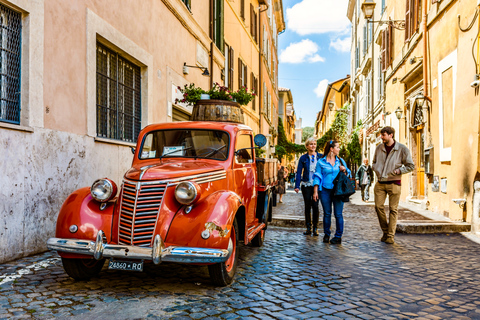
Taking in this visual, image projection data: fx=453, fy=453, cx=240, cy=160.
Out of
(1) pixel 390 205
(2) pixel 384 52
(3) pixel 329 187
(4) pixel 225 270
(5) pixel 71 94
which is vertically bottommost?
(4) pixel 225 270

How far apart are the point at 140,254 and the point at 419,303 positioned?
95.7 inches

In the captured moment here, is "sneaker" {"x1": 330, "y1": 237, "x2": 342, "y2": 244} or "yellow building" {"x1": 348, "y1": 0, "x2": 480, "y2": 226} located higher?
"yellow building" {"x1": 348, "y1": 0, "x2": 480, "y2": 226}

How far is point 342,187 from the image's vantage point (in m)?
6.87

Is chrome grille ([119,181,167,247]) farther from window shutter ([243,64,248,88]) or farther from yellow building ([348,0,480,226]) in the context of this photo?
window shutter ([243,64,248,88])

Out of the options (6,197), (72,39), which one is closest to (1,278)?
(6,197)

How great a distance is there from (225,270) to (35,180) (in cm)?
288

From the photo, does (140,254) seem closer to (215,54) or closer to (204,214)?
(204,214)

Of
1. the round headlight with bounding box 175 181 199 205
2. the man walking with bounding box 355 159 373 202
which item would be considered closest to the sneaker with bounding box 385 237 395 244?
the round headlight with bounding box 175 181 199 205

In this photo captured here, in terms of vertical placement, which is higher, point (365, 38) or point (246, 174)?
point (365, 38)

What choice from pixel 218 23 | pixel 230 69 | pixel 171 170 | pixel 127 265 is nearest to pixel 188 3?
pixel 218 23

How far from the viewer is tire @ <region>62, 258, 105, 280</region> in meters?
4.27

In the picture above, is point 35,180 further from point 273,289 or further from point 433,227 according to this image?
point 433,227

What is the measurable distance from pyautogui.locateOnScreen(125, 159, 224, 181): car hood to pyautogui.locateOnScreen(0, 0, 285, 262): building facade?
1.72 m

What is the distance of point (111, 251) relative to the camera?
3.87 m
